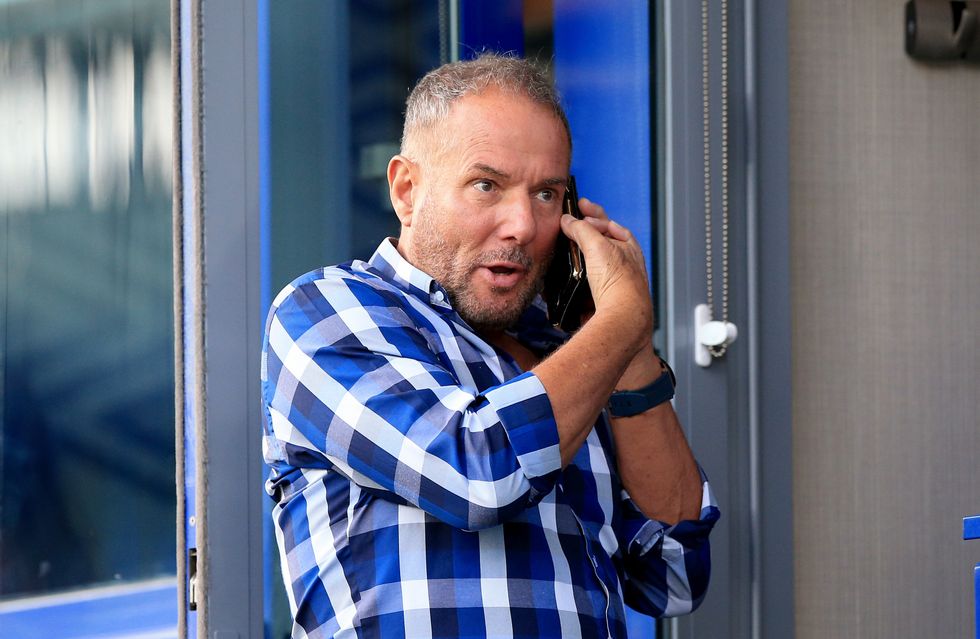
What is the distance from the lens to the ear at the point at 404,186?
1.33 meters

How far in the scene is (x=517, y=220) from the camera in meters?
1.25

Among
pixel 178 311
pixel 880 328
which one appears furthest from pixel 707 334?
pixel 178 311

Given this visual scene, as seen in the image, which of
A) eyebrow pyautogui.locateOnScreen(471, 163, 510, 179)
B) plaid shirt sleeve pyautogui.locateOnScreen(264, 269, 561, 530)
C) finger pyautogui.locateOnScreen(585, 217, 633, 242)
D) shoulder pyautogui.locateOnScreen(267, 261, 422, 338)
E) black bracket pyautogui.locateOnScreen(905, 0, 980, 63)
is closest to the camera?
plaid shirt sleeve pyautogui.locateOnScreen(264, 269, 561, 530)

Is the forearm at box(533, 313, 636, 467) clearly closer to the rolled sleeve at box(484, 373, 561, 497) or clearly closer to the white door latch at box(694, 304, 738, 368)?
the rolled sleeve at box(484, 373, 561, 497)

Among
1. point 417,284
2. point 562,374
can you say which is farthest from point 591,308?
point 562,374

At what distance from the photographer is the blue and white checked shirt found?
1.00 metres

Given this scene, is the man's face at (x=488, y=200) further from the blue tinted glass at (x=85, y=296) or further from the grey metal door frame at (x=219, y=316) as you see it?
the blue tinted glass at (x=85, y=296)

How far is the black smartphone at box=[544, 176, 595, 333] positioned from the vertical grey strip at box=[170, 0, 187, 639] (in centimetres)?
56

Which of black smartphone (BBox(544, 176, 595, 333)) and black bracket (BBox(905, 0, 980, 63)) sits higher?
black bracket (BBox(905, 0, 980, 63))

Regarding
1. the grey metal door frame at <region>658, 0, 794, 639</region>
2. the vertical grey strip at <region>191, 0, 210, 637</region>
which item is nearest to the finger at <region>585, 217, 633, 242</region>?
the grey metal door frame at <region>658, 0, 794, 639</region>

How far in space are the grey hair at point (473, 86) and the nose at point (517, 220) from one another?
0.12m

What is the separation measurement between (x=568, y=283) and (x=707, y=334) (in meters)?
0.48

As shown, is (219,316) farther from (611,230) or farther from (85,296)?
(611,230)

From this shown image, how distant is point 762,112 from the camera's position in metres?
1.86
